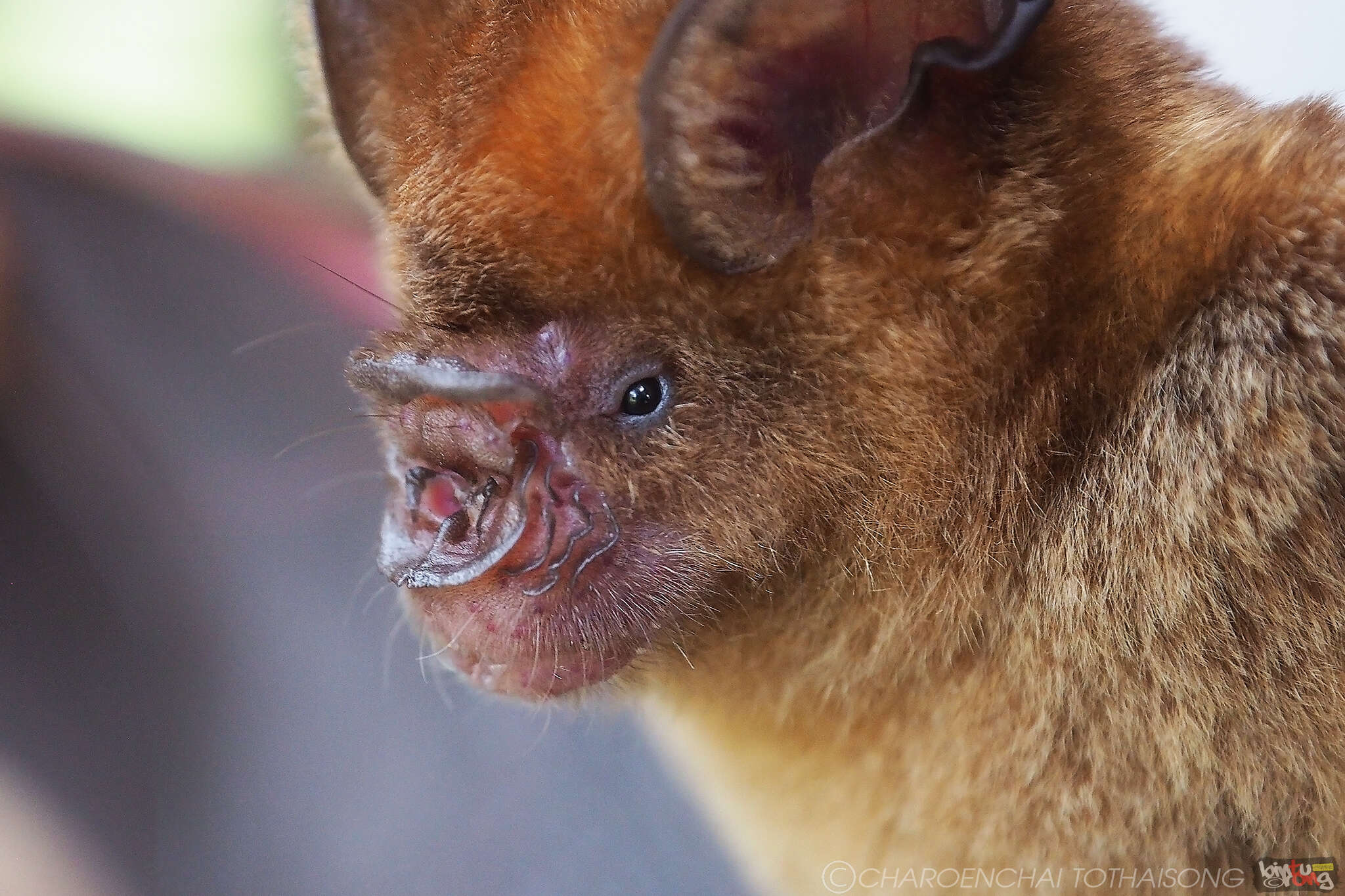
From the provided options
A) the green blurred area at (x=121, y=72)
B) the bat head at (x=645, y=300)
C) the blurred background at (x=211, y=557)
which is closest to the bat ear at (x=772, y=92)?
the bat head at (x=645, y=300)

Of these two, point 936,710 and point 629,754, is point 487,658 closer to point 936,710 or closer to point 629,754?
point 936,710

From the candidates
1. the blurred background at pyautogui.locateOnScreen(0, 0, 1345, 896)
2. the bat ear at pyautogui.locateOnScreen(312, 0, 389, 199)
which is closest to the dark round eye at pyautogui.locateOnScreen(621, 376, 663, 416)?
the bat ear at pyautogui.locateOnScreen(312, 0, 389, 199)

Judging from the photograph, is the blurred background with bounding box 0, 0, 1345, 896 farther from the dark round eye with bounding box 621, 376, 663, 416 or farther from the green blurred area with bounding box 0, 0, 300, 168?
the dark round eye with bounding box 621, 376, 663, 416

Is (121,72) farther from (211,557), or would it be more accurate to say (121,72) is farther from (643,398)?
(643,398)

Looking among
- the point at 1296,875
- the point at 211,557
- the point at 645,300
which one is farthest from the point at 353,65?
the point at 1296,875

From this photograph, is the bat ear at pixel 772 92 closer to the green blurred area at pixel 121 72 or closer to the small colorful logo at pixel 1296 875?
the small colorful logo at pixel 1296 875

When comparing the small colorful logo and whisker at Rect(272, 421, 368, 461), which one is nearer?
the small colorful logo

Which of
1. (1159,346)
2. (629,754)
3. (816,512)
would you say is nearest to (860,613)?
(816,512)
